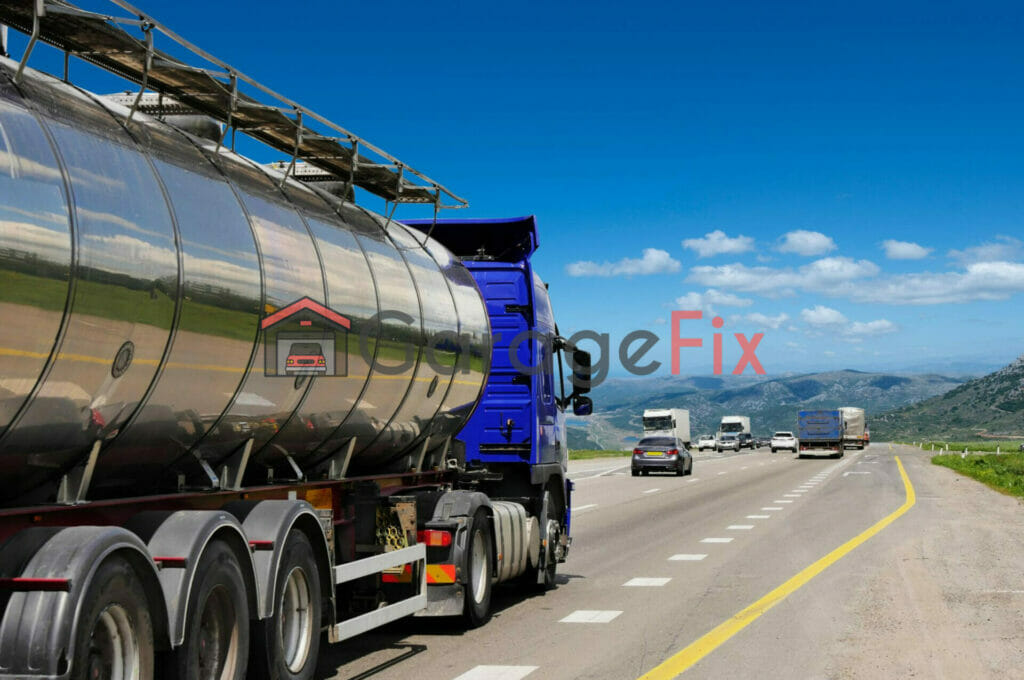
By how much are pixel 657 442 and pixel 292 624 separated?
40.7 metres

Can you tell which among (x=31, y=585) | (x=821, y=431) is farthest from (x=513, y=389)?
(x=821, y=431)

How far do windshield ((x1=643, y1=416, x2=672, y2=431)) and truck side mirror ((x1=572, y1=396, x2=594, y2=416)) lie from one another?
208 ft

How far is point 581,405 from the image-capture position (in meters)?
14.4

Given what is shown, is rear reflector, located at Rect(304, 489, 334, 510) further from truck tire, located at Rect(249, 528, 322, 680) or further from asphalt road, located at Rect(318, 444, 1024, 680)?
asphalt road, located at Rect(318, 444, 1024, 680)

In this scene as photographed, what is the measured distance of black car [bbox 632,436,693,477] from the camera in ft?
154

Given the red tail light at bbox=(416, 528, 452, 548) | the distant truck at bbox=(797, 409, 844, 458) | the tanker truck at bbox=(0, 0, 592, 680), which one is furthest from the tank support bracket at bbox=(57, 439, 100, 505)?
the distant truck at bbox=(797, 409, 844, 458)

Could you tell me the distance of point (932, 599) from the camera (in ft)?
40.5

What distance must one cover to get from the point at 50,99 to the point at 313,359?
2.67m

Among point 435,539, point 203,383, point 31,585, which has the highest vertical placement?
point 203,383

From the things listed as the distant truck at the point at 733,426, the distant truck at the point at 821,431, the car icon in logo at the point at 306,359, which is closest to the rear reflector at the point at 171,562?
the car icon in logo at the point at 306,359

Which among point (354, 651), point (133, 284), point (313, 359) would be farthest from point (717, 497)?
point (133, 284)

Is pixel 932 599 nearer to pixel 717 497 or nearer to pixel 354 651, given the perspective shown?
pixel 354 651

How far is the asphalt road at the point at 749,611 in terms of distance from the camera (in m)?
8.83

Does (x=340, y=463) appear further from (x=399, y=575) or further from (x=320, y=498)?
(x=399, y=575)
